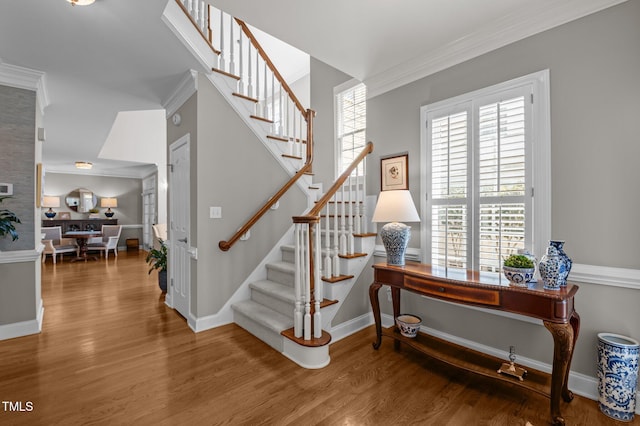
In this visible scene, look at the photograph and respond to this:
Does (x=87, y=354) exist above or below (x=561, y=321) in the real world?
below

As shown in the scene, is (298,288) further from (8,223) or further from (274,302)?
(8,223)

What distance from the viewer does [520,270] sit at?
1.82 meters

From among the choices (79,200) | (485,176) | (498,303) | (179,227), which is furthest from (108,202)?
(498,303)

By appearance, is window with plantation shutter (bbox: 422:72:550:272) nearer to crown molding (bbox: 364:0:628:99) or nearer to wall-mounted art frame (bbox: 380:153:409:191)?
wall-mounted art frame (bbox: 380:153:409:191)

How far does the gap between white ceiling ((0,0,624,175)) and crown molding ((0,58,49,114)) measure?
86mm

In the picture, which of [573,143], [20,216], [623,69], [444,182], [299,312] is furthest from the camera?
[20,216]

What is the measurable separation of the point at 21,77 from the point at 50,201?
312 inches

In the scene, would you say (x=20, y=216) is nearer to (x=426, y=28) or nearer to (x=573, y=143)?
(x=426, y=28)

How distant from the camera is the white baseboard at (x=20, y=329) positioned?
286cm

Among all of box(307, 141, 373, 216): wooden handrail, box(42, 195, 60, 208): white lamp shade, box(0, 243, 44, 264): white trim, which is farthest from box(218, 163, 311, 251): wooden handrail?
box(42, 195, 60, 208): white lamp shade

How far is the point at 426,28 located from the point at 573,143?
1.40m

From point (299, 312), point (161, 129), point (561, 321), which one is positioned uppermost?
point (161, 129)

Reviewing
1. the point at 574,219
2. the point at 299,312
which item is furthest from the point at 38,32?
the point at 574,219

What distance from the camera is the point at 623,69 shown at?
1.80 m
